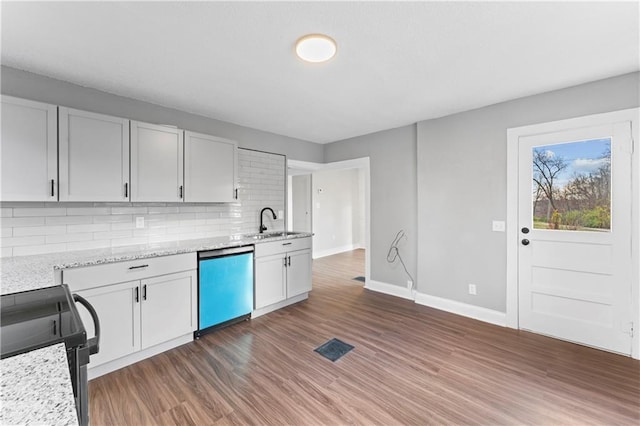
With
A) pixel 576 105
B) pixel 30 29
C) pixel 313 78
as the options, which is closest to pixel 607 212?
pixel 576 105

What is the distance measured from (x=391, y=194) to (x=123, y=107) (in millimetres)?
3396

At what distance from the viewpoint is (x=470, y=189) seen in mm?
3293

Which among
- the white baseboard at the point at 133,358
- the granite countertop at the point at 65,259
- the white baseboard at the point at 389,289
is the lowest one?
the white baseboard at the point at 133,358

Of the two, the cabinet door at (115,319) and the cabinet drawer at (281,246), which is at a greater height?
the cabinet drawer at (281,246)

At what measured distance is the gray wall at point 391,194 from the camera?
3.88 metres

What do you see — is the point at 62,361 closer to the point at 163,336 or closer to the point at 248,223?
the point at 163,336

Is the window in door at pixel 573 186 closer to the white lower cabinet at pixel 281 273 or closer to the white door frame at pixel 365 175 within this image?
the white door frame at pixel 365 175

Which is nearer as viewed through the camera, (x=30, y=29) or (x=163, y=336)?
(x=30, y=29)

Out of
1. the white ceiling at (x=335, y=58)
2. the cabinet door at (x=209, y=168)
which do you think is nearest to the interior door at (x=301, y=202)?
the cabinet door at (x=209, y=168)

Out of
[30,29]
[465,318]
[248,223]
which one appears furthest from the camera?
[248,223]

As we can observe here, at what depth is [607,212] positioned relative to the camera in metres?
2.48

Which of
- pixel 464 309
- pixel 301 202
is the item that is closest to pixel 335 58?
pixel 464 309

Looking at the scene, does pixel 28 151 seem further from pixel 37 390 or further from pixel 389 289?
pixel 389 289

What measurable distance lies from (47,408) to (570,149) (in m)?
3.76
